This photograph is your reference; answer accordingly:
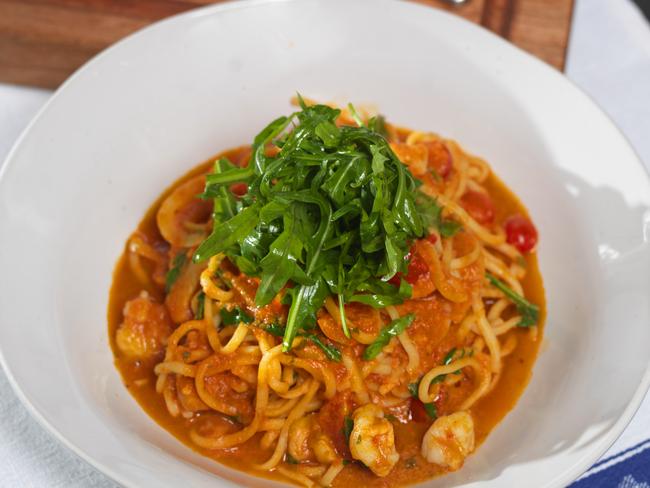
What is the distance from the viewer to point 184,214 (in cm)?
588

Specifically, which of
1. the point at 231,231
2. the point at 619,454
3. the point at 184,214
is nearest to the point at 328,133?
the point at 231,231

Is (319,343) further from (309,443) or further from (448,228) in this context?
(448,228)

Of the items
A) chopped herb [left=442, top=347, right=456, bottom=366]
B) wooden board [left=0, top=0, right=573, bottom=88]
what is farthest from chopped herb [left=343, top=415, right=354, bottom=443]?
wooden board [left=0, top=0, right=573, bottom=88]

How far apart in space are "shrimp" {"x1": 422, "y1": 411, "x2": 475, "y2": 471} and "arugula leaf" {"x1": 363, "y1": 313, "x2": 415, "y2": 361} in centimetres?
57

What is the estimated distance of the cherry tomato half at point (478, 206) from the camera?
5.95 m

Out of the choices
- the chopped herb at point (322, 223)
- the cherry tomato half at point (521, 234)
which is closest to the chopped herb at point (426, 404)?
the chopped herb at point (322, 223)

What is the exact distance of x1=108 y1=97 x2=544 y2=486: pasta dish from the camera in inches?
182

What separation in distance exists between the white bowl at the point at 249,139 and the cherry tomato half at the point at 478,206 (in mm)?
313

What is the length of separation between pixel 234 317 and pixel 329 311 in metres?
0.67

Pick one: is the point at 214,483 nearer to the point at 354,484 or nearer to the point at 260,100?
the point at 354,484

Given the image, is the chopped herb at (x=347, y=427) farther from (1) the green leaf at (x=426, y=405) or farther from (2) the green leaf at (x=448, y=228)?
(2) the green leaf at (x=448, y=228)

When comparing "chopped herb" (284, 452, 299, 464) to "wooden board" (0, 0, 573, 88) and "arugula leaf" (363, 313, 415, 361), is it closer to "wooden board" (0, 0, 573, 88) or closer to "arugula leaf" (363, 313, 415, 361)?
"arugula leaf" (363, 313, 415, 361)

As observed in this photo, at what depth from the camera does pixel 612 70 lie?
7.24 metres

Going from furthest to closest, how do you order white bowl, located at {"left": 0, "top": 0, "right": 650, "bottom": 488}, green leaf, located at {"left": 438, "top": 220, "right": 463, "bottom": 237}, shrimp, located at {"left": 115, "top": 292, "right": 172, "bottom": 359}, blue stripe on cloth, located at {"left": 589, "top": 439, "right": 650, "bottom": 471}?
green leaf, located at {"left": 438, "top": 220, "right": 463, "bottom": 237} < shrimp, located at {"left": 115, "top": 292, "right": 172, "bottom": 359} < blue stripe on cloth, located at {"left": 589, "top": 439, "right": 650, "bottom": 471} < white bowl, located at {"left": 0, "top": 0, "right": 650, "bottom": 488}
